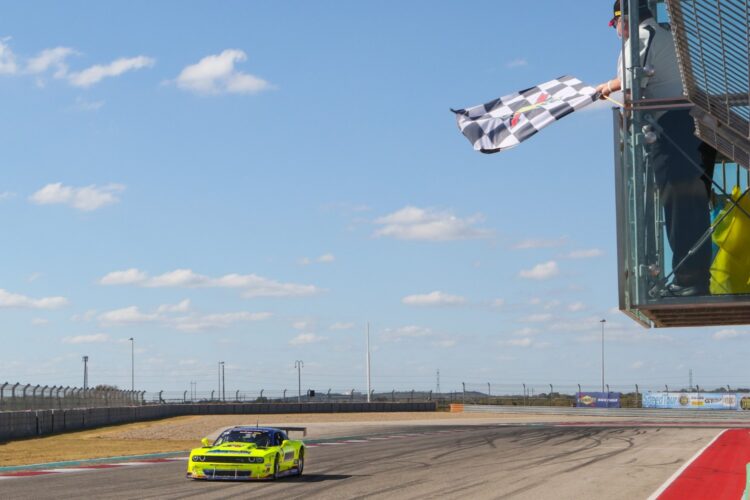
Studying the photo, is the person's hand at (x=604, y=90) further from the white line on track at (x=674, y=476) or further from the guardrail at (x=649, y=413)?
the guardrail at (x=649, y=413)

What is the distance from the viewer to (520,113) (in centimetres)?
771

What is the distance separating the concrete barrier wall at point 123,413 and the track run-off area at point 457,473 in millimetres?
11613

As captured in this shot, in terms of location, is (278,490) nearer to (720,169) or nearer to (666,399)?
(720,169)

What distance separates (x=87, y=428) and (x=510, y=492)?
3371 centimetres

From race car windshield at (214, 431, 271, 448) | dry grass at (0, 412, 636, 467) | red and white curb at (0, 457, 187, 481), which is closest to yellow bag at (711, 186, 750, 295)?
race car windshield at (214, 431, 271, 448)

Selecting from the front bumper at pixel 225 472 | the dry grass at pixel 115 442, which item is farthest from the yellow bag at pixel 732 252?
the dry grass at pixel 115 442

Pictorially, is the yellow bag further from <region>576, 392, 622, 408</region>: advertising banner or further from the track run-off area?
<region>576, 392, 622, 408</region>: advertising banner

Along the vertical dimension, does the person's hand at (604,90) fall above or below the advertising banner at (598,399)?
above

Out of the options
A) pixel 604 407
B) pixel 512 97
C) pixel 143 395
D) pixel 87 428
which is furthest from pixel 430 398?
pixel 512 97

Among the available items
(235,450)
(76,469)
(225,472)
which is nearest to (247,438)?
(235,450)

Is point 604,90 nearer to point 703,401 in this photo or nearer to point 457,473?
point 457,473

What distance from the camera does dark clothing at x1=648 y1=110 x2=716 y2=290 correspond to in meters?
5.66

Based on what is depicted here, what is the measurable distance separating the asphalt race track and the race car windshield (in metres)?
1.01

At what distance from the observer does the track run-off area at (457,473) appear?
15883 millimetres
